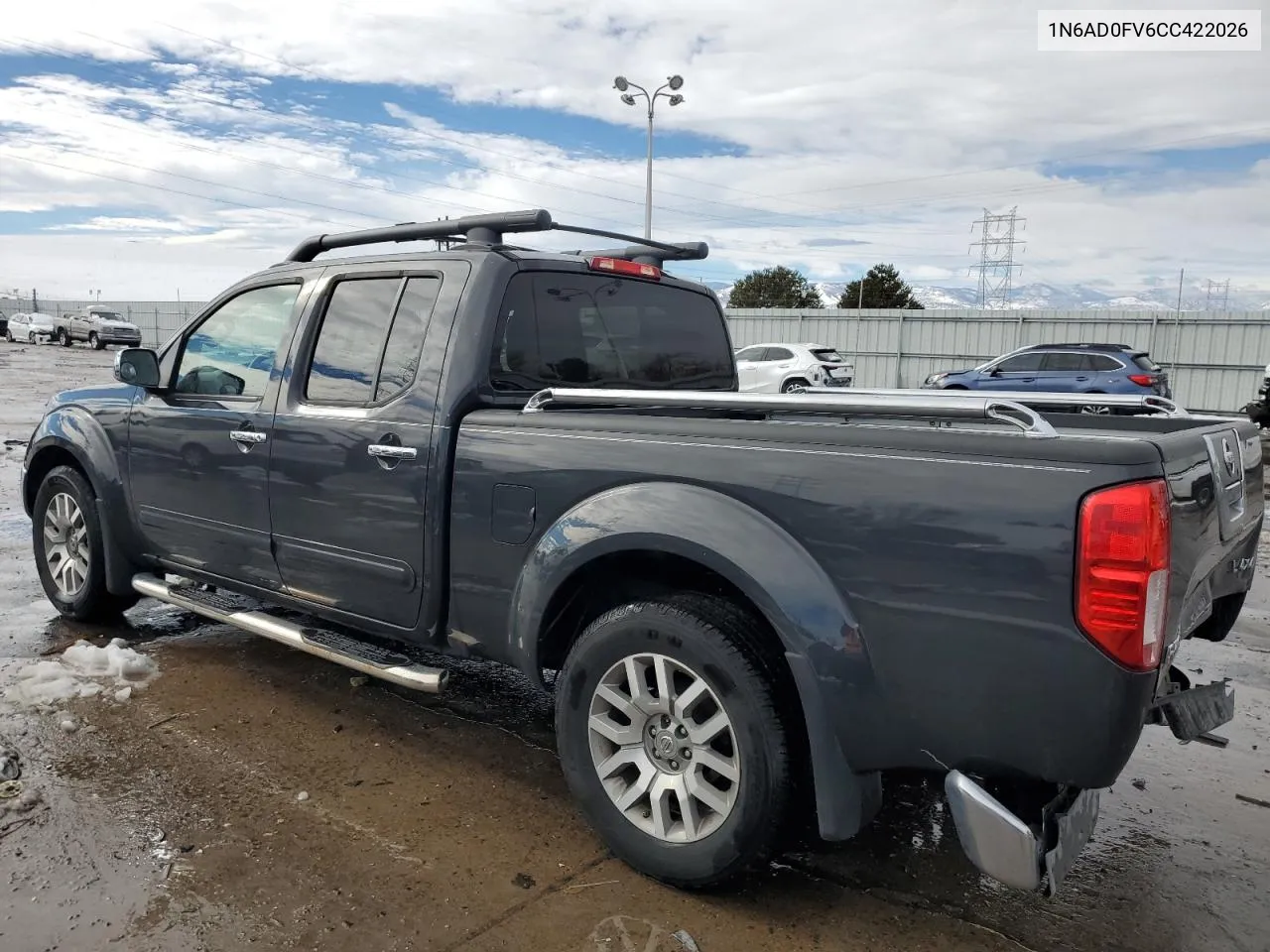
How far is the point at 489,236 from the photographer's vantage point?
3682mm

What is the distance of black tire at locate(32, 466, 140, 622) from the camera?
16.1ft

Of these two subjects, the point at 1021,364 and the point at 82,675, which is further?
the point at 1021,364

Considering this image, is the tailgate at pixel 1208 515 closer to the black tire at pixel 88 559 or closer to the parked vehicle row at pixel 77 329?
the black tire at pixel 88 559

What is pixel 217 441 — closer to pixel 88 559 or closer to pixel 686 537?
pixel 88 559

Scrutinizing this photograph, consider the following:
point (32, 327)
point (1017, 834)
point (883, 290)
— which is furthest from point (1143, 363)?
point (883, 290)

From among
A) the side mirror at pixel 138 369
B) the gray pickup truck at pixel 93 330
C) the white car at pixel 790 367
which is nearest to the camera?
the side mirror at pixel 138 369

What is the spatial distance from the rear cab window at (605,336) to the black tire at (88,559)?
2712 millimetres

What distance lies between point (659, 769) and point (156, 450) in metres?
3.05

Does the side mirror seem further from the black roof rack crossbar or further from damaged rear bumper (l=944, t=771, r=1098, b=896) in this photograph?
damaged rear bumper (l=944, t=771, r=1098, b=896)

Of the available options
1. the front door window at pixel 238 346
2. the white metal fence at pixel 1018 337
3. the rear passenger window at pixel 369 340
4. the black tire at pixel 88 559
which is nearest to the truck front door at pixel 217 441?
the front door window at pixel 238 346

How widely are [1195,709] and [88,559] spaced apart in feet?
16.3

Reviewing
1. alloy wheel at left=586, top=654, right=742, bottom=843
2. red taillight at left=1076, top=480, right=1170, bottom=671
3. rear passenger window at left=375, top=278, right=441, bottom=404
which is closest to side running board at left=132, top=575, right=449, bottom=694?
alloy wheel at left=586, top=654, right=742, bottom=843

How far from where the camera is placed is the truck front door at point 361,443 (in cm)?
343

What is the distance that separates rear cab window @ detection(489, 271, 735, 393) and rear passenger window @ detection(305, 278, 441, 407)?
33cm
